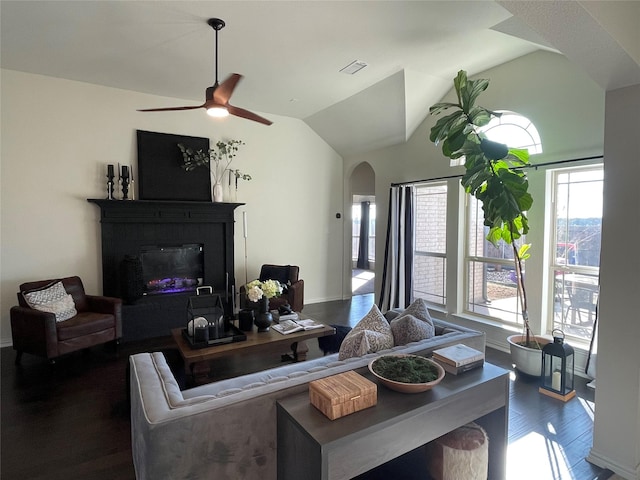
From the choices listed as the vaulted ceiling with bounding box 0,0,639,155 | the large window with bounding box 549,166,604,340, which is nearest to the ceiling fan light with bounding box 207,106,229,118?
the vaulted ceiling with bounding box 0,0,639,155

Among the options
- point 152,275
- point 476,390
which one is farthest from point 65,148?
point 476,390

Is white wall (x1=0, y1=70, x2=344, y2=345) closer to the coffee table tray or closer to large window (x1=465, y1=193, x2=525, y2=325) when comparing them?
the coffee table tray

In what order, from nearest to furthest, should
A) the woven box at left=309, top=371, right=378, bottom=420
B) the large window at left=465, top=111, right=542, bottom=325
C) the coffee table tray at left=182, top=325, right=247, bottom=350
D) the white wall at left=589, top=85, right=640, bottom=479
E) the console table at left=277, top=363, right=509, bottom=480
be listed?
the console table at left=277, top=363, right=509, bottom=480, the woven box at left=309, top=371, right=378, bottom=420, the white wall at left=589, top=85, right=640, bottom=479, the coffee table tray at left=182, top=325, right=247, bottom=350, the large window at left=465, top=111, right=542, bottom=325

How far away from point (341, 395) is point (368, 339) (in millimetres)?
768

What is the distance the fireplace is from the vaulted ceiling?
6.68 feet

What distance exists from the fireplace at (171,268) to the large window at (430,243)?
11.0 ft

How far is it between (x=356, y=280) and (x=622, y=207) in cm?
708

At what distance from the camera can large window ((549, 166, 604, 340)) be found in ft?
11.7

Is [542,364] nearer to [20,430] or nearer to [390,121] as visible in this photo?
[390,121]

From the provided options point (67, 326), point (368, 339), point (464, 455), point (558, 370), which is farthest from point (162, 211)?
point (558, 370)

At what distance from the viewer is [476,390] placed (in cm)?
182

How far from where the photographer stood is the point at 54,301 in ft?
12.8

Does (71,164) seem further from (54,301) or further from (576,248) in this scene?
(576,248)

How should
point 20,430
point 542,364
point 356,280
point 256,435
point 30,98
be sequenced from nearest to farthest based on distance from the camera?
point 256,435, point 20,430, point 542,364, point 30,98, point 356,280
